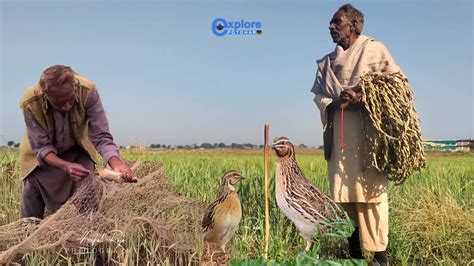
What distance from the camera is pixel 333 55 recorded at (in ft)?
8.34

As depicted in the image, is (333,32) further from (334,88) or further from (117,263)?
(117,263)

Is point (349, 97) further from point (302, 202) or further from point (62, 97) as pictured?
point (62, 97)

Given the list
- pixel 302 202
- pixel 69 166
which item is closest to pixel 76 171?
pixel 69 166

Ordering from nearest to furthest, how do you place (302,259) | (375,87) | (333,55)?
(302,259)
(375,87)
(333,55)

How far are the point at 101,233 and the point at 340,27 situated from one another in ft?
4.61

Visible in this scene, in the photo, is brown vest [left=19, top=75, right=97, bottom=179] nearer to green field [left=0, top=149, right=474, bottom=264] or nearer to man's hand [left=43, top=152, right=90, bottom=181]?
man's hand [left=43, top=152, right=90, bottom=181]

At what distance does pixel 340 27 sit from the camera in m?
2.43

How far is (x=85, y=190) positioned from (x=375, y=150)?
1366mm

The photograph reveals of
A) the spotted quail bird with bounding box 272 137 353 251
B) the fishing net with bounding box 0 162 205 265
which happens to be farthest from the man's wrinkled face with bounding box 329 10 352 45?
the fishing net with bounding box 0 162 205 265

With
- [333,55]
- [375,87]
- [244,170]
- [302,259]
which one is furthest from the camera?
[244,170]

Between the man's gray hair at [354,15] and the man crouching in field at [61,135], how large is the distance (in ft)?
3.87

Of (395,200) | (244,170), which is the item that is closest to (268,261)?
(244,170)

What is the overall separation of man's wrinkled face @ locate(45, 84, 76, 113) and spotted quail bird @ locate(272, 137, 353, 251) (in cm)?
97

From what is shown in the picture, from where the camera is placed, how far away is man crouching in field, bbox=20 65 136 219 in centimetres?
237
